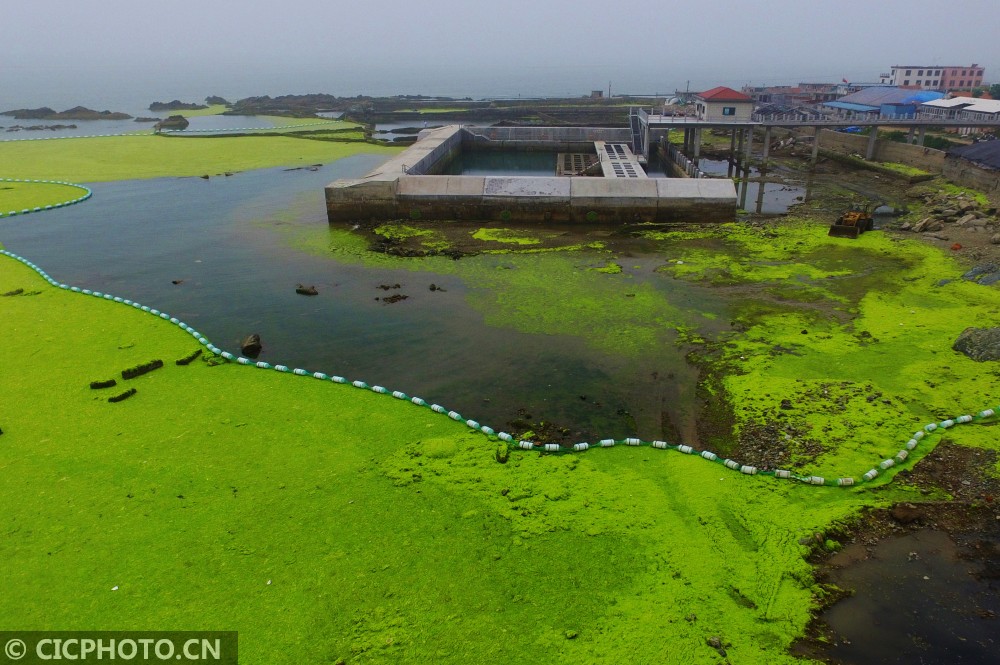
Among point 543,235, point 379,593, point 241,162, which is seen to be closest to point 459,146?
point 241,162

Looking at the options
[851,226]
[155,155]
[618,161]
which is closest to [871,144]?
[618,161]

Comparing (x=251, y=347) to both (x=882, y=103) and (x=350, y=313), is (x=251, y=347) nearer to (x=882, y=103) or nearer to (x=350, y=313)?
(x=350, y=313)

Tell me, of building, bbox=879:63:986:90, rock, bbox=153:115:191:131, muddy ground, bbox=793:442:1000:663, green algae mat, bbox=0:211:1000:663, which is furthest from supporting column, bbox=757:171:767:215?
building, bbox=879:63:986:90

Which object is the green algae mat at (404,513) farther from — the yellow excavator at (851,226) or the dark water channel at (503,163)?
the dark water channel at (503,163)

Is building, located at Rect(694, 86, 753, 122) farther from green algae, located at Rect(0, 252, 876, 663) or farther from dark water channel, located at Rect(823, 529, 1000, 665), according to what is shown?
dark water channel, located at Rect(823, 529, 1000, 665)

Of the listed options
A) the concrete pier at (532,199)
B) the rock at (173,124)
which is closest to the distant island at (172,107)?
the rock at (173,124)

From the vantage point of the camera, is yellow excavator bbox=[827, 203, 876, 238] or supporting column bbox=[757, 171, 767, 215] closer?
yellow excavator bbox=[827, 203, 876, 238]
